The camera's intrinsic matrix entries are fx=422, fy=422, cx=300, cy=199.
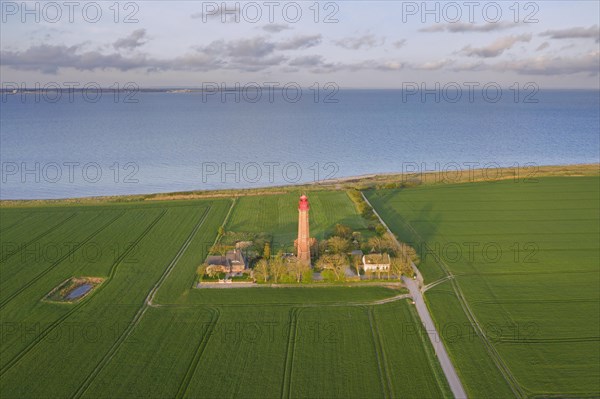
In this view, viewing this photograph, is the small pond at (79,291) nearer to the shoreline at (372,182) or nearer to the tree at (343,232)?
Answer: the tree at (343,232)

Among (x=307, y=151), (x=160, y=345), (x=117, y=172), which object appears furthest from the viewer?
(x=307, y=151)

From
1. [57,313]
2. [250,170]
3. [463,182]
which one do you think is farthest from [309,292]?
[250,170]

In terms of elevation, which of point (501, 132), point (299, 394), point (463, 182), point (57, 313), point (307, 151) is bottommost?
point (299, 394)

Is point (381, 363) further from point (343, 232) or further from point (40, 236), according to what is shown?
point (40, 236)

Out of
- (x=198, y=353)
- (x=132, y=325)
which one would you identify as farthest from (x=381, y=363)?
(x=132, y=325)

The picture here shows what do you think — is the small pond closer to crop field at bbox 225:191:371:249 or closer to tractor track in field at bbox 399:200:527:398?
crop field at bbox 225:191:371:249

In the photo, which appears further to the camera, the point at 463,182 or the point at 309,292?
the point at 463,182

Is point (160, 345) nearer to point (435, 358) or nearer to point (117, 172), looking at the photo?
point (435, 358)

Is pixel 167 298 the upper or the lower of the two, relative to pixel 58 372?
upper
